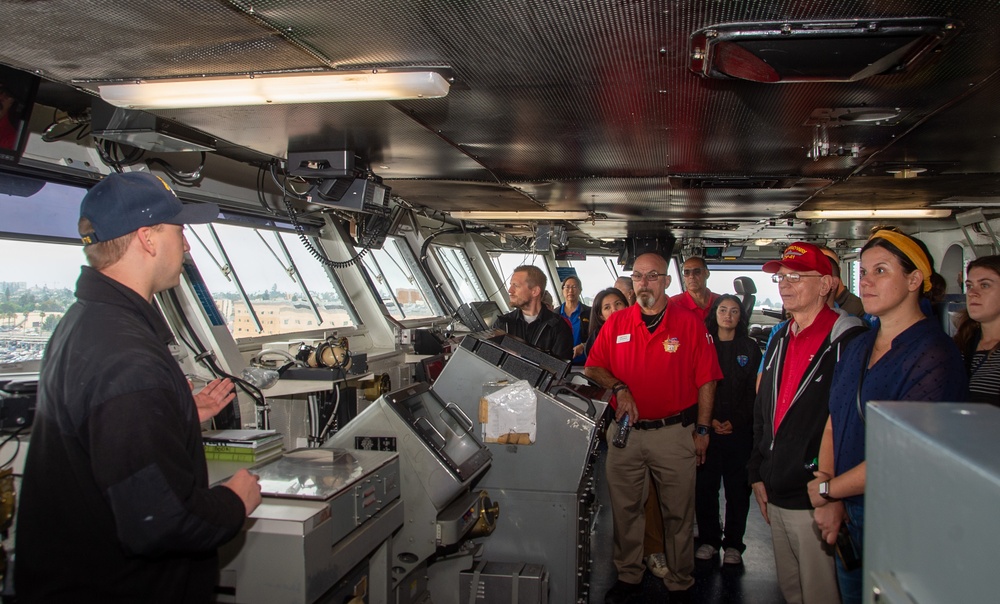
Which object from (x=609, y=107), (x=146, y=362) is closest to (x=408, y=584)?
(x=146, y=362)

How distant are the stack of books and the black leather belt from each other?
2.00 m

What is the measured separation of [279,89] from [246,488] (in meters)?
1.45

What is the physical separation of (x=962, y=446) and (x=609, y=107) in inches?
95.2

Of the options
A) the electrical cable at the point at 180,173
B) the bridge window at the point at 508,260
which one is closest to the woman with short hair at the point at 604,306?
the electrical cable at the point at 180,173

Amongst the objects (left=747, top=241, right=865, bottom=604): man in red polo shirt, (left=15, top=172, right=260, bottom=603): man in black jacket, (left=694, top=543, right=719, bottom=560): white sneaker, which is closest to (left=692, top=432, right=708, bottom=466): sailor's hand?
(left=694, top=543, right=719, bottom=560): white sneaker

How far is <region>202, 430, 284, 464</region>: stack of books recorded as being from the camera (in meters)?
2.36

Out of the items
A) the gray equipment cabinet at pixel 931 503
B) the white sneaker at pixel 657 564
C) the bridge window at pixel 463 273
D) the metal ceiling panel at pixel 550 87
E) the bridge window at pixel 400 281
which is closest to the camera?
the gray equipment cabinet at pixel 931 503

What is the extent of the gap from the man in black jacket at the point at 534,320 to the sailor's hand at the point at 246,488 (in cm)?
277

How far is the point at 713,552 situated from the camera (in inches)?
169

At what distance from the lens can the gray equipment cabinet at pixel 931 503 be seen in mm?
558

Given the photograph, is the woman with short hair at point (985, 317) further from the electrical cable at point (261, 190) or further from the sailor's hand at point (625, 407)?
the electrical cable at point (261, 190)

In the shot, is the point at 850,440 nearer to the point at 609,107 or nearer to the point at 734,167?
the point at 609,107

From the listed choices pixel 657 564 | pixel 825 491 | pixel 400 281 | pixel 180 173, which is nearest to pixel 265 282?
pixel 180 173

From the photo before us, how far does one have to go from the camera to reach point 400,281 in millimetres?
7520
